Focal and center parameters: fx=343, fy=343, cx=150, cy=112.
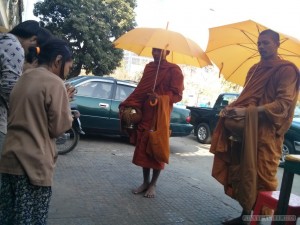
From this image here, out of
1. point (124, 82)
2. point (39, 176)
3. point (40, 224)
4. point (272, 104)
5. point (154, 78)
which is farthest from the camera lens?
point (124, 82)

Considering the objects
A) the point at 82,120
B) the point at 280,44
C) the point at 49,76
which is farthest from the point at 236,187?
the point at 82,120

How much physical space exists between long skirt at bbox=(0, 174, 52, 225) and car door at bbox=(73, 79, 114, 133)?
551cm

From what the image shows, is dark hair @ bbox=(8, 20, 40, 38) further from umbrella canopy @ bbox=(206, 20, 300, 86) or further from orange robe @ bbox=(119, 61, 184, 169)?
umbrella canopy @ bbox=(206, 20, 300, 86)

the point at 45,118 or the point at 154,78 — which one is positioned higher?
the point at 154,78

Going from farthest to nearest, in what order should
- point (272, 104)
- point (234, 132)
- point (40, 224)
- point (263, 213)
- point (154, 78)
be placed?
1. point (154, 78)
2. point (234, 132)
3. point (272, 104)
4. point (263, 213)
5. point (40, 224)

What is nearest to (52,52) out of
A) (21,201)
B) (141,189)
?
(21,201)

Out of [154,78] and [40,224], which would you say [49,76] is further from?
[154,78]

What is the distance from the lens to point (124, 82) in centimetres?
822

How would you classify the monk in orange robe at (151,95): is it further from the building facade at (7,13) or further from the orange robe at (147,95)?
the building facade at (7,13)

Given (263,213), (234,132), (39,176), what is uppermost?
(234,132)

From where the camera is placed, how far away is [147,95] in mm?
4496

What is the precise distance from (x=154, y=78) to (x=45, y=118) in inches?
97.5

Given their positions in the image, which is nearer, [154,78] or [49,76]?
[49,76]

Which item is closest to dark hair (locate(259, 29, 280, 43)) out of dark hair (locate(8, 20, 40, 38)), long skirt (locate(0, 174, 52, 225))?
dark hair (locate(8, 20, 40, 38))
